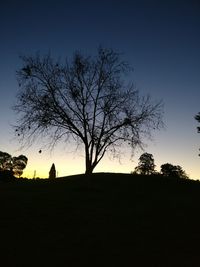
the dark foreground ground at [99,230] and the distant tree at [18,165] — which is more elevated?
the distant tree at [18,165]

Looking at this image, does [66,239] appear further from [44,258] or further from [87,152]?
[87,152]

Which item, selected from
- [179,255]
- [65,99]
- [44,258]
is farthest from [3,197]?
[179,255]

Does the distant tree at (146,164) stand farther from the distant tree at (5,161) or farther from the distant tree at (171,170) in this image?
the distant tree at (5,161)

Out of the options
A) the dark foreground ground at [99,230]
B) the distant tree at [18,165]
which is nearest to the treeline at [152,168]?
the distant tree at [18,165]

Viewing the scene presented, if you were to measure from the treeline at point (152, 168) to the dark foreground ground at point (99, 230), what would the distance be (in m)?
89.5

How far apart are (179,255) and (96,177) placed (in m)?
30.8

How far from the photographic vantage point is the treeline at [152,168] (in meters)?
122

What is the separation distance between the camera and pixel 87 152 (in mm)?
33875

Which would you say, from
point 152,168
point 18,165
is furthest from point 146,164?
point 18,165

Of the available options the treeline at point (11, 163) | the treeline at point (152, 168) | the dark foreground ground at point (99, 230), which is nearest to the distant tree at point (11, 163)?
the treeline at point (11, 163)

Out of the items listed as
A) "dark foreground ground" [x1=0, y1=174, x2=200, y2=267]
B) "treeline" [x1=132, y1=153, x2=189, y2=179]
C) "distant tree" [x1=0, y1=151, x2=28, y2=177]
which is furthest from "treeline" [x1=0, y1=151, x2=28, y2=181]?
"dark foreground ground" [x1=0, y1=174, x2=200, y2=267]

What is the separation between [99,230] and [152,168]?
10578 cm

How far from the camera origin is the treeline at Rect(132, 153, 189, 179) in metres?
122

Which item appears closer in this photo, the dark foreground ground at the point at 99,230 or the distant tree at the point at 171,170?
the dark foreground ground at the point at 99,230
